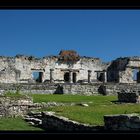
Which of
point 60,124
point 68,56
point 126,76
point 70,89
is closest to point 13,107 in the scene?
point 60,124

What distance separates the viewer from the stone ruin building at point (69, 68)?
146 ft

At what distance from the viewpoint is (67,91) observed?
108ft

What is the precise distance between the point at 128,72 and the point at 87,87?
15.5 metres

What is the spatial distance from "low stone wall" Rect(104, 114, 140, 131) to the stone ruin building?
109 feet

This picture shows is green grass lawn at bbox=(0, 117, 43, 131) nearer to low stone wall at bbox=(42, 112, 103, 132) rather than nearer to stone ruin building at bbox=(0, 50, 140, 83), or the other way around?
low stone wall at bbox=(42, 112, 103, 132)

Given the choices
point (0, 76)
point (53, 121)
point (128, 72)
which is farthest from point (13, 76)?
point (53, 121)

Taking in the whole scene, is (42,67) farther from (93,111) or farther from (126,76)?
(93,111)

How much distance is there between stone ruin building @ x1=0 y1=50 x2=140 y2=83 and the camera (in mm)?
44391

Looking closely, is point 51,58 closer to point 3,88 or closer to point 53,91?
point 53,91

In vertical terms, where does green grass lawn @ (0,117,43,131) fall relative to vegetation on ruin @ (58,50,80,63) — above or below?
below

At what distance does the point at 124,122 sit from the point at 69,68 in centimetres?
3933

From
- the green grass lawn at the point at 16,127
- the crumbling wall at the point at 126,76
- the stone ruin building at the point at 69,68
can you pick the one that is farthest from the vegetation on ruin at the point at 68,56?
the green grass lawn at the point at 16,127

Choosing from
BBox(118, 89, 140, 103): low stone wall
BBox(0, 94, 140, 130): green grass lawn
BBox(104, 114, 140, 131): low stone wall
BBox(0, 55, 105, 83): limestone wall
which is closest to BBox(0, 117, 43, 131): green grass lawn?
BBox(0, 94, 140, 130): green grass lawn

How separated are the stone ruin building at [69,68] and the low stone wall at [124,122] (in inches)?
1313
